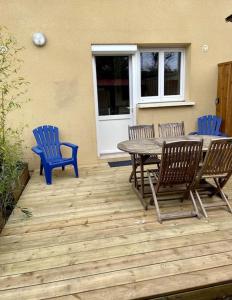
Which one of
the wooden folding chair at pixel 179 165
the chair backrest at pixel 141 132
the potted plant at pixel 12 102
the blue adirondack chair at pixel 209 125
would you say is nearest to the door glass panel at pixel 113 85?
the chair backrest at pixel 141 132

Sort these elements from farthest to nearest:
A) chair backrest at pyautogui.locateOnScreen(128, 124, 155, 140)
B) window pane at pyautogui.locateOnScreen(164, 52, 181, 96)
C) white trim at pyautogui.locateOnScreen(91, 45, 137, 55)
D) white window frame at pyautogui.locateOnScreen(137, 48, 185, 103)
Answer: window pane at pyautogui.locateOnScreen(164, 52, 181, 96), white window frame at pyautogui.locateOnScreen(137, 48, 185, 103), white trim at pyautogui.locateOnScreen(91, 45, 137, 55), chair backrest at pyautogui.locateOnScreen(128, 124, 155, 140)

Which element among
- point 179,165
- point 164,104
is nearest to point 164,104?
point 164,104

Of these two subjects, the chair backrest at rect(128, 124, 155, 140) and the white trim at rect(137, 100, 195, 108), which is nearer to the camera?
the chair backrest at rect(128, 124, 155, 140)

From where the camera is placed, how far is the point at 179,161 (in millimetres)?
2352

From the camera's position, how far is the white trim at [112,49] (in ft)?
13.8

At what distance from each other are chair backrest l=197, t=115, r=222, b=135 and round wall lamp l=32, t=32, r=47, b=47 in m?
3.38

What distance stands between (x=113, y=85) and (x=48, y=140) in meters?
1.73

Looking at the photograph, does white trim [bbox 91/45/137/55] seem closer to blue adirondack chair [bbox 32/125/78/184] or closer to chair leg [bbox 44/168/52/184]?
blue adirondack chair [bbox 32/125/78/184]

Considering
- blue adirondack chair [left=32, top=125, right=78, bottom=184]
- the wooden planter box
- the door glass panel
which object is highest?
the door glass panel

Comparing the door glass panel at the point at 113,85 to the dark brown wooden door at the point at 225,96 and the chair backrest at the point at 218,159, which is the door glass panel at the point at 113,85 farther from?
the chair backrest at the point at 218,159

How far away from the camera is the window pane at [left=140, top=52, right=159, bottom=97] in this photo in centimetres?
469

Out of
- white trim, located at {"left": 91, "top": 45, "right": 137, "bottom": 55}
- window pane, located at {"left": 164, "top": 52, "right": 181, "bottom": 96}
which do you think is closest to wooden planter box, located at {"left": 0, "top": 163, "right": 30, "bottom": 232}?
white trim, located at {"left": 91, "top": 45, "right": 137, "bottom": 55}

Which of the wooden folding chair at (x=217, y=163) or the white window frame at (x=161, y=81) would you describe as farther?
the white window frame at (x=161, y=81)

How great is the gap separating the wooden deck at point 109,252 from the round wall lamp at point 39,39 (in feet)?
8.82
